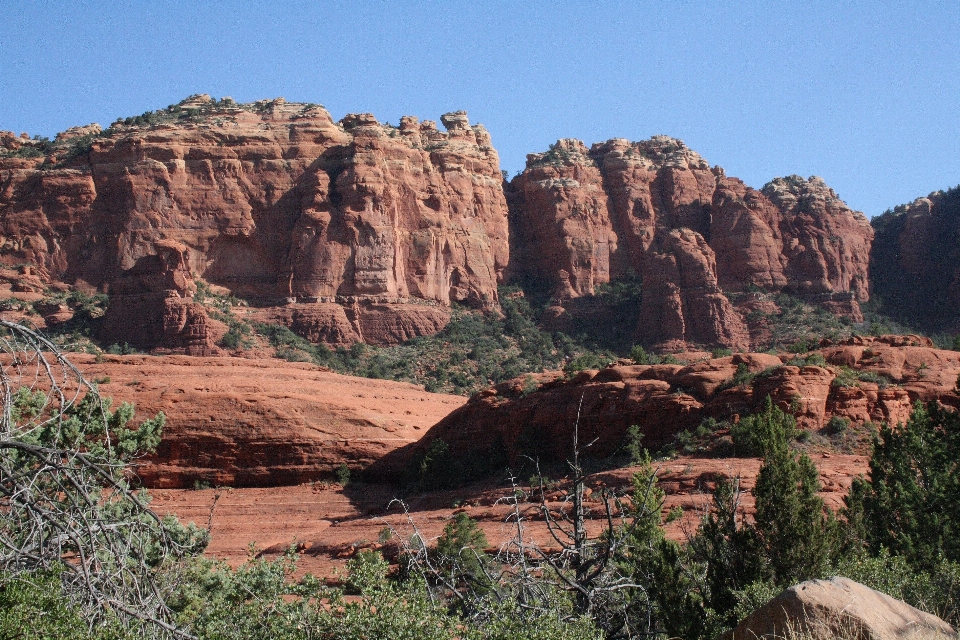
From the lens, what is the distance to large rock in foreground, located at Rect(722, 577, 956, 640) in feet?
23.6

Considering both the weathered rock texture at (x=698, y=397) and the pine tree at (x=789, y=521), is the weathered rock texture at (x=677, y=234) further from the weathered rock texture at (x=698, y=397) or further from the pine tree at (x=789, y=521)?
the pine tree at (x=789, y=521)

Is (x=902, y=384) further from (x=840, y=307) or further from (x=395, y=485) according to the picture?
(x=840, y=307)

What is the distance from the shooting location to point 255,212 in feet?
204

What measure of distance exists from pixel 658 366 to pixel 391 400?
13.5 meters

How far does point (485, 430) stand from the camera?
107 ft

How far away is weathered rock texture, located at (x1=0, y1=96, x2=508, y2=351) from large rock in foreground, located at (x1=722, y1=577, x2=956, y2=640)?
5128cm

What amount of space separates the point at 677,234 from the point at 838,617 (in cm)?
6462

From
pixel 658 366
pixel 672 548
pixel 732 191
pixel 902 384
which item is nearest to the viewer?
pixel 672 548

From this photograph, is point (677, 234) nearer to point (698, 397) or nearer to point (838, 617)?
point (698, 397)

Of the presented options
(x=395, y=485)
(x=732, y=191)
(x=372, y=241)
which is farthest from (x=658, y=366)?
(x=732, y=191)

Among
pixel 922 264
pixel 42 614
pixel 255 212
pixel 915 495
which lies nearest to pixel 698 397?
pixel 915 495

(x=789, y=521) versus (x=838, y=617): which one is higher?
(x=838, y=617)

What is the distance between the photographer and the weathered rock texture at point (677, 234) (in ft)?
220

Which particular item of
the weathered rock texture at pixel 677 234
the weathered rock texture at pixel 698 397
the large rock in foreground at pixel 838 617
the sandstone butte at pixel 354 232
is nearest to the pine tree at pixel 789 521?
the large rock in foreground at pixel 838 617
